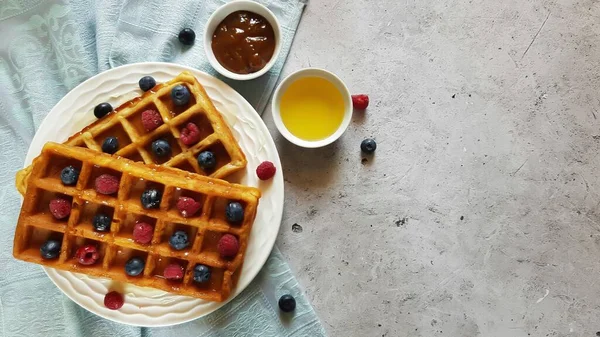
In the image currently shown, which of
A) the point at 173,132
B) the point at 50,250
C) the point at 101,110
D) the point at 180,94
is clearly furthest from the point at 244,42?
the point at 50,250

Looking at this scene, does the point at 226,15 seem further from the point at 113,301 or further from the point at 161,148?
the point at 113,301

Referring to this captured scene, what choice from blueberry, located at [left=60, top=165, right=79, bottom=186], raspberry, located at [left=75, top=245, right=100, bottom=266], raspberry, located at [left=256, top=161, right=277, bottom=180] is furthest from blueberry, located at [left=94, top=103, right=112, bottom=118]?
raspberry, located at [left=256, top=161, right=277, bottom=180]

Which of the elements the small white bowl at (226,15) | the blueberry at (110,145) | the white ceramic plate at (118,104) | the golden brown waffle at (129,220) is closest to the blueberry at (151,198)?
the golden brown waffle at (129,220)

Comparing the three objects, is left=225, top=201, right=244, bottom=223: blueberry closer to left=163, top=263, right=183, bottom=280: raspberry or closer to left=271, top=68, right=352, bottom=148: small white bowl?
left=163, top=263, right=183, bottom=280: raspberry

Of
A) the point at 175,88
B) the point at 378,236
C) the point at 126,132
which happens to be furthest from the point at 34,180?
the point at 378,236

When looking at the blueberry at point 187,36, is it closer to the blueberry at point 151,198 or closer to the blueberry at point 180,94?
the blueberry at point 180,94

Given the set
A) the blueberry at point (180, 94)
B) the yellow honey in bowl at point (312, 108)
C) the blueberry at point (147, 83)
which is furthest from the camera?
the yellow honey in bowl at point (312, 108)
